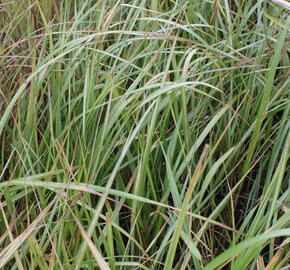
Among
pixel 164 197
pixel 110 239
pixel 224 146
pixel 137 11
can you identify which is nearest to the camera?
pixel 110 239

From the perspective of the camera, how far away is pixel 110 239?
730 millimetres

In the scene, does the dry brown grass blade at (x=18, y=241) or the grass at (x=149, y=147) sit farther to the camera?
the grass at (x=149, y=147)

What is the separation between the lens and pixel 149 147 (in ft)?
2.78

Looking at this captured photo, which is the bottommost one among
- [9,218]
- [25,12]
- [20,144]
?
[9,218]

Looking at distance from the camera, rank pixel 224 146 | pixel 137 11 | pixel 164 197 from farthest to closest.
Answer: pixel 137 11
pixel 224 146
pixel 164 197

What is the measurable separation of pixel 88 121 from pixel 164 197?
0.65 feet

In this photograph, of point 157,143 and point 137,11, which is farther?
point 137,11

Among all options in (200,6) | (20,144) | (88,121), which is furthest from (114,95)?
(200,6)

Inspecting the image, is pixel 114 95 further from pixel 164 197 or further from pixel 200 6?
pixel 200 6

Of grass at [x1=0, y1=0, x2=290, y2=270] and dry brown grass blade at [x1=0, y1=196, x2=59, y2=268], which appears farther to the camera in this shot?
grass at [x1=0, y1=0, x2=290, y2=270]

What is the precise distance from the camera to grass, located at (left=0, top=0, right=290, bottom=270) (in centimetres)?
83

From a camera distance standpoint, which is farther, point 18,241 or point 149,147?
point 149,147

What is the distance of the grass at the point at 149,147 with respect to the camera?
0.83m

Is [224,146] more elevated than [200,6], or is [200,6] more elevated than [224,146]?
[200,6]
